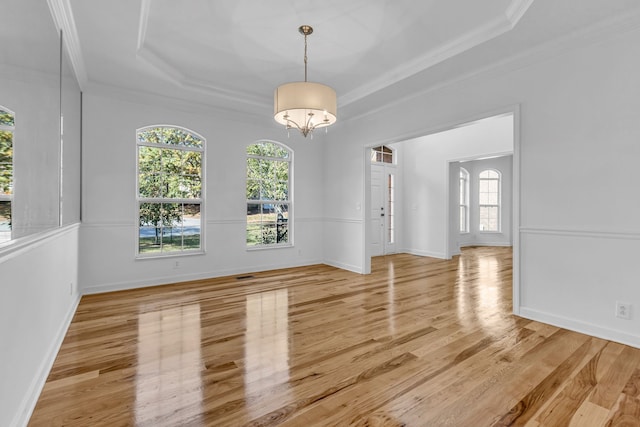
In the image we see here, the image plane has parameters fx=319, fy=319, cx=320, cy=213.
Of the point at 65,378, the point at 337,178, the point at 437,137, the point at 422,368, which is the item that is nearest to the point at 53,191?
the point at 65,378

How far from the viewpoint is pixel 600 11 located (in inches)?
104

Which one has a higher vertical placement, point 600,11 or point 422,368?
point 600,11

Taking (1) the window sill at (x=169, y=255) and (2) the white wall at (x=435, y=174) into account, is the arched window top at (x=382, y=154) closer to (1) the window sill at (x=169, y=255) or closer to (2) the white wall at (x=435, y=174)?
(2) the white wall at (x=435, y=174)

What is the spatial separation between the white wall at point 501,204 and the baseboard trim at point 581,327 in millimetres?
6305

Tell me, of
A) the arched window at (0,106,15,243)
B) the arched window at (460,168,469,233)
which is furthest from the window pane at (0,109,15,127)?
the arched window at (460,168,469,233)

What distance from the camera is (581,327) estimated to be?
2.97 m

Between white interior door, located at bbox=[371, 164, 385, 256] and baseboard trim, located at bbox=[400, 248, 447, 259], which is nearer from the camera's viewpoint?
baseboard trim, located at bbox=[400, 248, 447, 259]

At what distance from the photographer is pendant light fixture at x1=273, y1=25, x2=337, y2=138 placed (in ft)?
9.59

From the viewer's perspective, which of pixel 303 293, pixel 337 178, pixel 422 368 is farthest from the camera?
pixel 337 178

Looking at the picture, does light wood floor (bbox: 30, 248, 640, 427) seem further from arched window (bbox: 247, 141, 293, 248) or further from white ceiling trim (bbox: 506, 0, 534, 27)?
white ceiling trim (bbox: 506, 0, 534, 27)

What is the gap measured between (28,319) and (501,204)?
34.3ft

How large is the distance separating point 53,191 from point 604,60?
463 cm

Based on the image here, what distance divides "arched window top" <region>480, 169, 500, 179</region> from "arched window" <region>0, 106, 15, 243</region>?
10.2 m

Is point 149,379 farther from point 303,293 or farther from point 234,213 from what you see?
point 234,213
